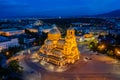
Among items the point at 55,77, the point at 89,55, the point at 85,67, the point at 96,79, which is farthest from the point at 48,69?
the point at 89,55

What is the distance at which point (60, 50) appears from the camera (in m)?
28.1

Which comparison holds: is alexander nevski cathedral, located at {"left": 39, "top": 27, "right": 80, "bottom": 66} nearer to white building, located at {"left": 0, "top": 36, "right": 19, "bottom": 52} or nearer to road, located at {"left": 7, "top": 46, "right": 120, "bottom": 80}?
road, located at {"left": 7, "top": 46, "right": 120, "bottom": 80}

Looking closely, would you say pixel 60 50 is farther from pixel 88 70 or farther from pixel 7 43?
pixel 7 43

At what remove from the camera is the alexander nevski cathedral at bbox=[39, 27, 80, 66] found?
2746 cm

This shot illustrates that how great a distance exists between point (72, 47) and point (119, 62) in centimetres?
675

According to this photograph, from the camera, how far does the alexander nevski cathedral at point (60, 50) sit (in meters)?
27.5

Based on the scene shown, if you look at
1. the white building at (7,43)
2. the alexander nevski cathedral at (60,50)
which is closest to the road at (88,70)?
the alexander nevski cathedral at (60,50)

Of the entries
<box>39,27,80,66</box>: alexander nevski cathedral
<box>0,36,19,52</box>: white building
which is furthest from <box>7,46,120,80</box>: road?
<box>0,36,19,52</box>: white building

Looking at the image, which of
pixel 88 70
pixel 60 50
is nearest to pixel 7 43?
pixel 60 50

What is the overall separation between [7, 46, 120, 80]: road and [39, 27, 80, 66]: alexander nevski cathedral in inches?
51.3

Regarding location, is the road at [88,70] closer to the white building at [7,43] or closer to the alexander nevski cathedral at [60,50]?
the alexander nevski cathedral at [60,50]

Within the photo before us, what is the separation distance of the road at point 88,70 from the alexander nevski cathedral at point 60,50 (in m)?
1.30

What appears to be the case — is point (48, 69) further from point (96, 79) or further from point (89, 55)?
point (89, 55)

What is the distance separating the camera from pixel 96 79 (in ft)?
71.5
